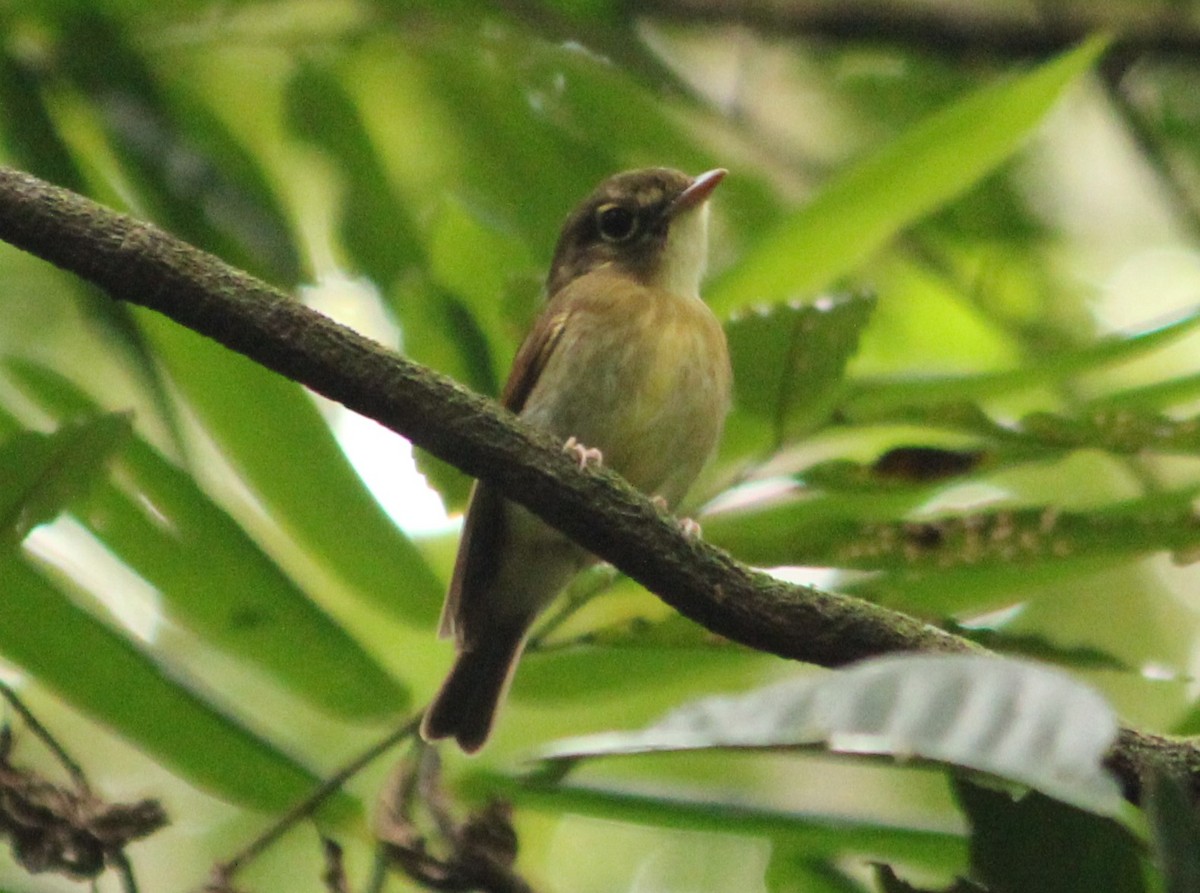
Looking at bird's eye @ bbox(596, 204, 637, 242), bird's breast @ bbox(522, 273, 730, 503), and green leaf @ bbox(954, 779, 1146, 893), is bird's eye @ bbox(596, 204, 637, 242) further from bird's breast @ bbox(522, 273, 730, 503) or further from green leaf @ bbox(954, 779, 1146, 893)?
green leaf @ bbox(954, 779, 1146, 893)

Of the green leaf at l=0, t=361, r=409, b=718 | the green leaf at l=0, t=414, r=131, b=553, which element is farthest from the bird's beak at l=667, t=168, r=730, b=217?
the green leaf at l=0, t=414, r=131, b=553

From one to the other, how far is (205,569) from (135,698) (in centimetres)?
23

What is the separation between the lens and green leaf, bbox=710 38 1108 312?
10.1 feet

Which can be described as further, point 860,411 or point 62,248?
point 860,411

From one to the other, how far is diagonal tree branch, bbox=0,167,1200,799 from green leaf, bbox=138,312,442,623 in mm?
711

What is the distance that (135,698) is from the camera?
2477 mm

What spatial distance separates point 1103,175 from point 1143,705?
8.19ft

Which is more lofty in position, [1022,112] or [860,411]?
[1022,112]

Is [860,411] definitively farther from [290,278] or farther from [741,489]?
[290,278]

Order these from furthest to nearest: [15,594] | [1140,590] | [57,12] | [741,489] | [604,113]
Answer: [1140,590] → [604,113] → [57,12] → [741,489] → [15,594]

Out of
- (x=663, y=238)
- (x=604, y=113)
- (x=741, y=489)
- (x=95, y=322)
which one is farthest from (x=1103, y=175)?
(x=95, y=322)

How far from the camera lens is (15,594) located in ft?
7.97

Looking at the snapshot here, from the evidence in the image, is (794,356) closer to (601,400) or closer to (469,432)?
(469,432)

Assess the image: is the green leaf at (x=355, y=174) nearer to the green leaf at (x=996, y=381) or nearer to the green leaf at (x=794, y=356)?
the green leaf at (x=794, y=356)
